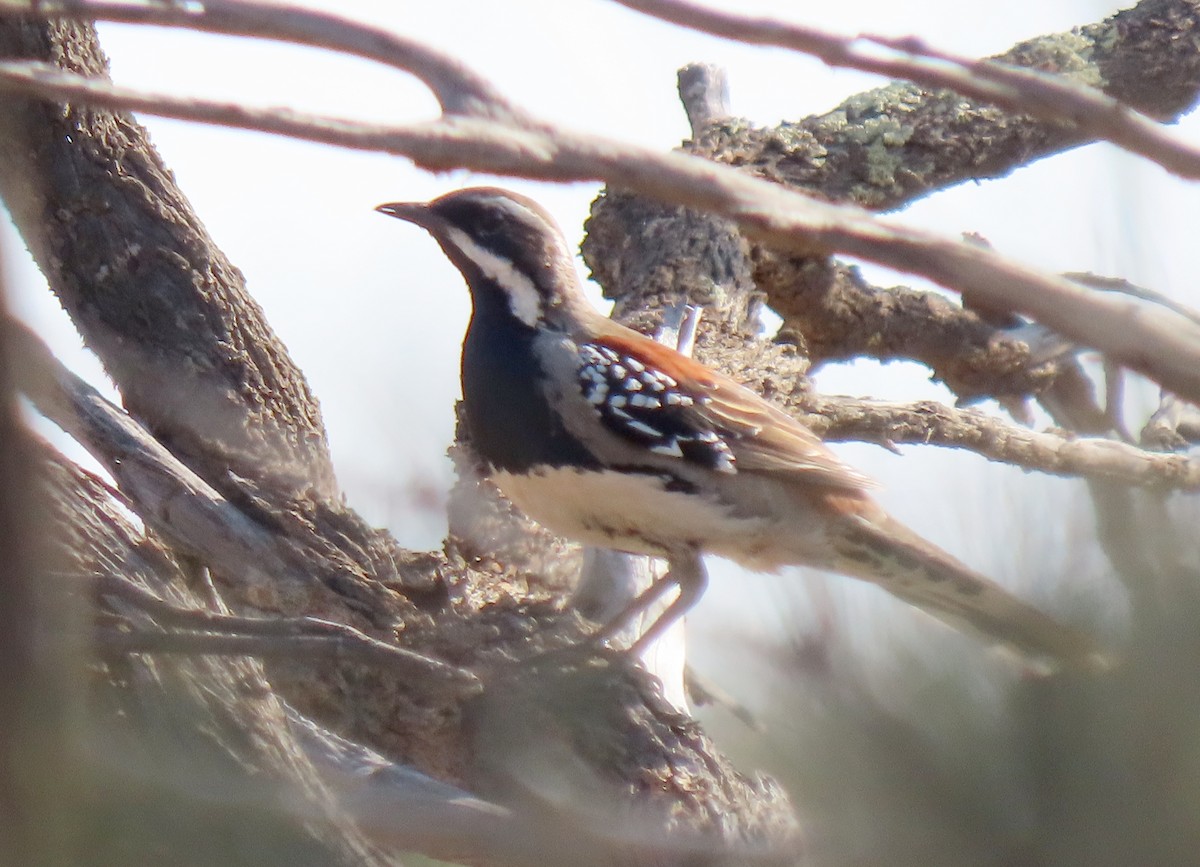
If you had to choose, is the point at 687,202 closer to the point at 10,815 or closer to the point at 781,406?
the point at 10,815

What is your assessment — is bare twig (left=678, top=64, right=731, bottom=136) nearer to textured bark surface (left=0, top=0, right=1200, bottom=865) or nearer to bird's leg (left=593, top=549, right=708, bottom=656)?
textured bark surface (left=0, top=0, right=1200, bottom=865)

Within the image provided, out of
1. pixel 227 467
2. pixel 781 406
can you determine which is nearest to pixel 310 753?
pixel 227 467

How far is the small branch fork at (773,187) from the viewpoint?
1478mm

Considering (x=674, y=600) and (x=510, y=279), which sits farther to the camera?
(x=510, y=279)

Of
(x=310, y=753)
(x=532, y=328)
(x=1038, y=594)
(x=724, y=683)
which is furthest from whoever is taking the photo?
(x=532, y=328)

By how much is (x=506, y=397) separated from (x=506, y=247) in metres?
0.63

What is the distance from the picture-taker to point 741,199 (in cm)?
154

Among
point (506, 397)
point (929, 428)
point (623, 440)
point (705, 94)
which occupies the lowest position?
point (623, 440)

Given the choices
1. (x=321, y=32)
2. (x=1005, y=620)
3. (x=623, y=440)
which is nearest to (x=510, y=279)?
(x=623, y=440)

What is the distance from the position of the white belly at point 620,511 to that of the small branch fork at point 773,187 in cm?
280

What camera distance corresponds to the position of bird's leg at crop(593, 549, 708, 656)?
4.25 m

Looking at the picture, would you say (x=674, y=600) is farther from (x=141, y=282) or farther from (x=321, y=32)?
(x=321, y=32)

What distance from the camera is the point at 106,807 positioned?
1482mm

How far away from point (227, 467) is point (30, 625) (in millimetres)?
3314
